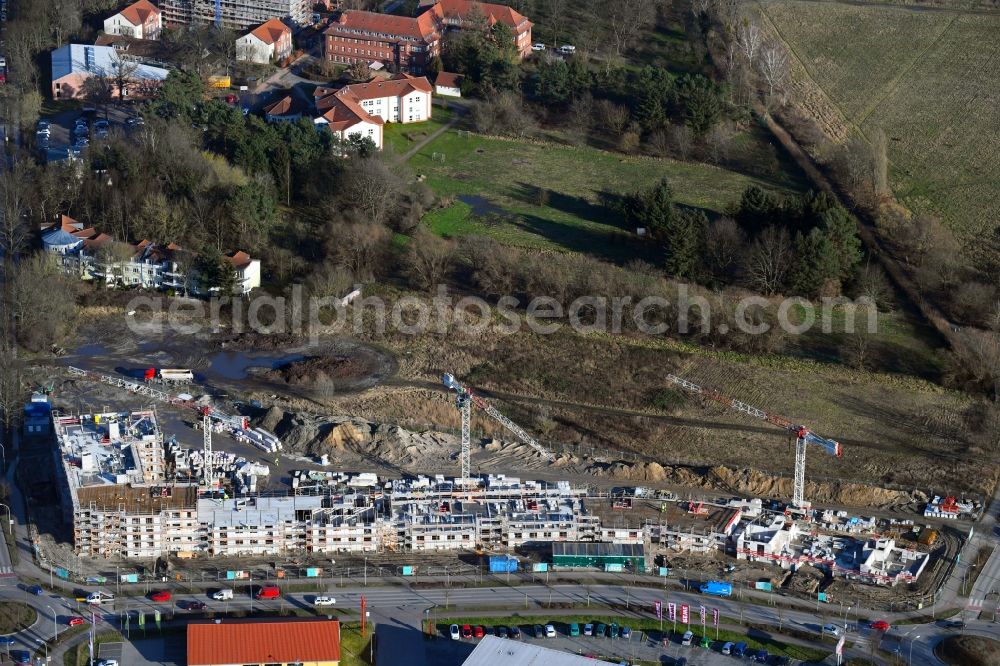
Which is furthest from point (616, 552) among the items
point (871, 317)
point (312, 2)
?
point (312, 2)

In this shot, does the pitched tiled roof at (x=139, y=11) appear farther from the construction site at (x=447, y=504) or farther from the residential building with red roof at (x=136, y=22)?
the construction site at (x=447, y=504)

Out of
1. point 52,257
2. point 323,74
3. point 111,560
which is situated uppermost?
point 323,74

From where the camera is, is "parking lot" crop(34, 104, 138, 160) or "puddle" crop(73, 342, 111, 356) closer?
"puddle" crop(73, 342, 111, 356)

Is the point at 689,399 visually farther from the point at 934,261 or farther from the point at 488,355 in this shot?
the point at 934,261

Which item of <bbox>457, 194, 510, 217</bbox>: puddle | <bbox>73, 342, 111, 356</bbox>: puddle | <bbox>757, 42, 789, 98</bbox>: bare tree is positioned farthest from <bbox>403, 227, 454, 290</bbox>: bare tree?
<bbox>757, 42, 789, 98</bbox>: bare tree

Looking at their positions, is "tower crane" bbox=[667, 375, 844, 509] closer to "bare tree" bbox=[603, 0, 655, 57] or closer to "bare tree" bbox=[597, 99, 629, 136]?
"bare tree" bbox=[597, 99, 629, 136]

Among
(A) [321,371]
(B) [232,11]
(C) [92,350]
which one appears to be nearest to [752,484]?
(A) [321,371]
